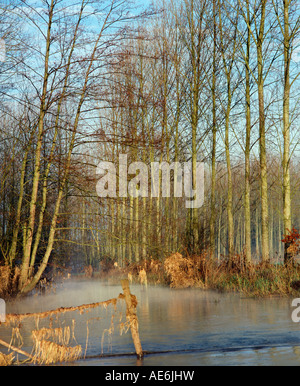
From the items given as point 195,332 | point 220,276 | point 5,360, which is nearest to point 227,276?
point 220,276

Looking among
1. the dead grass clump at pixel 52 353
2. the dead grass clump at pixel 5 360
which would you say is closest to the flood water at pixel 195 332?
the dead grass clump at pixel 52 353

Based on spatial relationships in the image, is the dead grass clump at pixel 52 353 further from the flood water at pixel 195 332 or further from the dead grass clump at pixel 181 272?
the dead grass clump at pixel 181 272

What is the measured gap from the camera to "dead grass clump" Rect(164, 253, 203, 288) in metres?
19.5

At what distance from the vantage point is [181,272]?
19.8 metres

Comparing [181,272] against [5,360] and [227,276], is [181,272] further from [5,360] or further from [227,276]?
[5,360]

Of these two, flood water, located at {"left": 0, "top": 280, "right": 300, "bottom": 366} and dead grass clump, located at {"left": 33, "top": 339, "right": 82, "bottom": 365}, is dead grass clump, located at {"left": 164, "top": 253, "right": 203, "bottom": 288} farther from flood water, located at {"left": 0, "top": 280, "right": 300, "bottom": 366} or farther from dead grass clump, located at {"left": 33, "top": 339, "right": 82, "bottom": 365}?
dead grass clump, located at {"left": 33, "top": 339, "right": 82, "bottom": 365}

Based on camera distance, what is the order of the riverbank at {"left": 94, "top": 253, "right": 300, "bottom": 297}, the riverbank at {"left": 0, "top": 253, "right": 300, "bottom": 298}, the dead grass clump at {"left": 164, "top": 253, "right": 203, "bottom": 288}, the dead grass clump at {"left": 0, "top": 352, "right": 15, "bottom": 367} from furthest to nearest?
the dead grass clump at {"left": 164, "top": 253, "right": 203, "bottom": 288}
the riverbank at {"left": 94, "top": 253, "right": 300, "bottom": 297}
the riverbank at {"left": 0, "top": 253, "right": 300, "bottom": 298}
the dead grass clump at {"left": 0, "top": 352, "right": 15, "bottom": 367}

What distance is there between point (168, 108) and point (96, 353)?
19.2 metres

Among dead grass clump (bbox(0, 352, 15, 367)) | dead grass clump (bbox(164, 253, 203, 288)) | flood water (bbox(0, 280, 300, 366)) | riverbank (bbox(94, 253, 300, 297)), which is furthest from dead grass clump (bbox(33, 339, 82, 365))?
dead grass clump (bbox(164, 253, 203, 288))

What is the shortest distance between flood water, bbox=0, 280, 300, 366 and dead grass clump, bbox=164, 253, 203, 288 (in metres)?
2.00

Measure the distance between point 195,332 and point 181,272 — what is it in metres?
9.25

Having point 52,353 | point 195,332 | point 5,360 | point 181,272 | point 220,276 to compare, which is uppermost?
point 181,272

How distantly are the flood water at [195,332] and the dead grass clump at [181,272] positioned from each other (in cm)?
200
